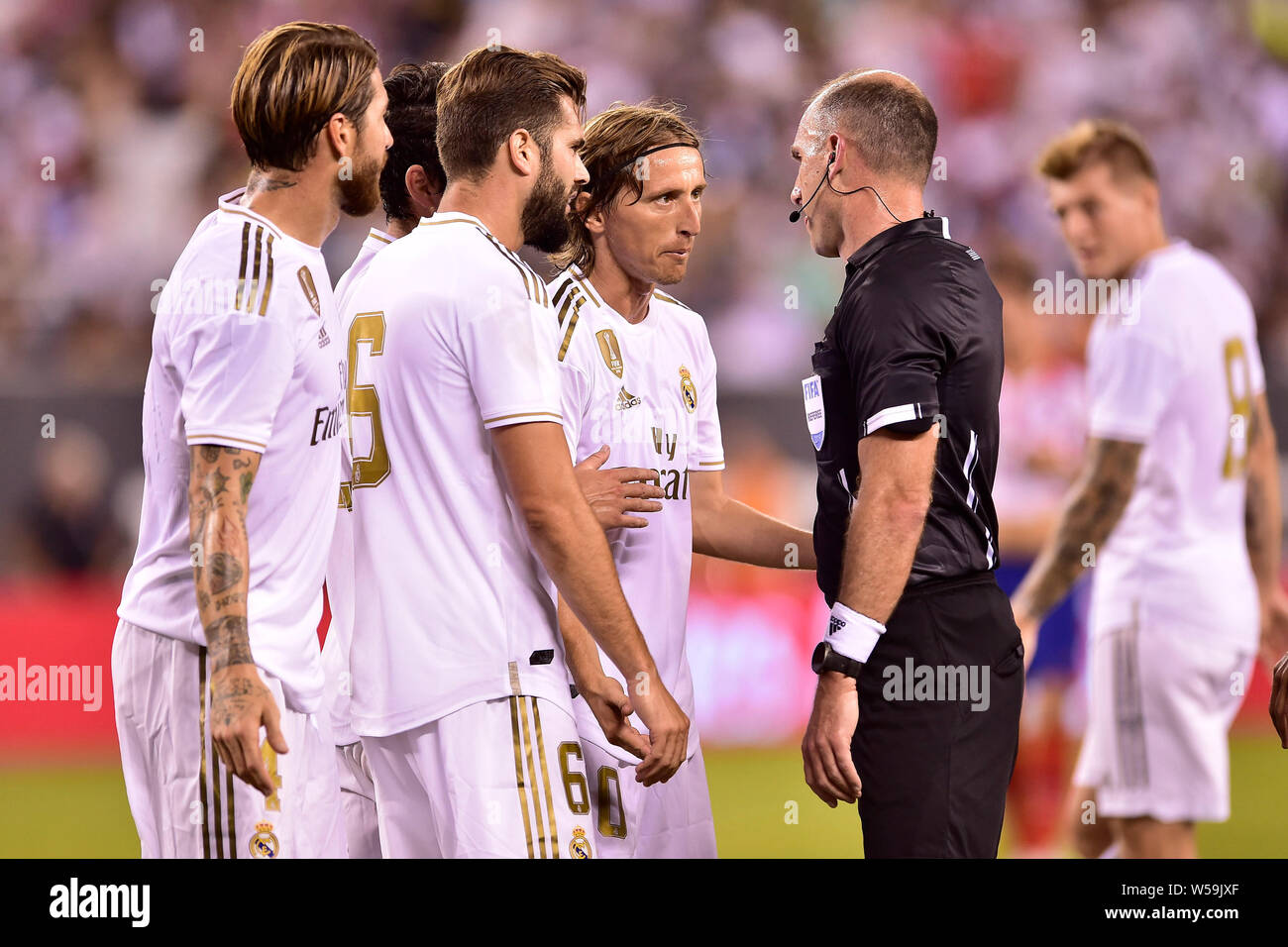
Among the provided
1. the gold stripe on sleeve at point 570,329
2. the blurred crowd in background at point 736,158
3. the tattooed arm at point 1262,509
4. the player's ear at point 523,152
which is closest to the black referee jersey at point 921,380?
the gold stripe on sleeve at point 570,329

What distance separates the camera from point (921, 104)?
3.08 m

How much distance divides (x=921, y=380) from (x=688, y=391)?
2.82ft

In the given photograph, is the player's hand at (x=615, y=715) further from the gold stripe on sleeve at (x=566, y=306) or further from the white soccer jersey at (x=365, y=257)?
the white soccer jersey at (x=365, y=257)

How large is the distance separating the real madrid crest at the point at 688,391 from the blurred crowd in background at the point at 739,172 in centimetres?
332

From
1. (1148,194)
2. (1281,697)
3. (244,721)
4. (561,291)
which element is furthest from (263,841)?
(1148,194)

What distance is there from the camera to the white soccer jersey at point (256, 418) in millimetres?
2531

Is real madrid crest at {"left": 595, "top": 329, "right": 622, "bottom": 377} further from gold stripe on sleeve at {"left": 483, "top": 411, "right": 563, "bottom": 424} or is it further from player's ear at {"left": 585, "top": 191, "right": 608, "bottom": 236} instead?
gold stripe on sleeve at {"left": 483, "top": 411, "right": 563, "bottom": 424}

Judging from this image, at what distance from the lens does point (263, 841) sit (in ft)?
8.46

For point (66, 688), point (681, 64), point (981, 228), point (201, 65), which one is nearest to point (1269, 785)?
point (981, 228)

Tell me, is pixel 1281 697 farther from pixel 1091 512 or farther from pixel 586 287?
pixel 1091 512

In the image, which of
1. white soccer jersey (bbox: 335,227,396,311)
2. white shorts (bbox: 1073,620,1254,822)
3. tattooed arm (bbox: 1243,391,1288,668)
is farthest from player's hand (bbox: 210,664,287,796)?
tattooed arm (bbox: 1243,391,1288,668)

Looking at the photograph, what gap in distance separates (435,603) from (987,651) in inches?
46.2

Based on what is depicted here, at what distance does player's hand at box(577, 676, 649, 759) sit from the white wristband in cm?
45

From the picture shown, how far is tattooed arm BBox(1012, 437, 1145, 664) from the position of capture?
491 cm
